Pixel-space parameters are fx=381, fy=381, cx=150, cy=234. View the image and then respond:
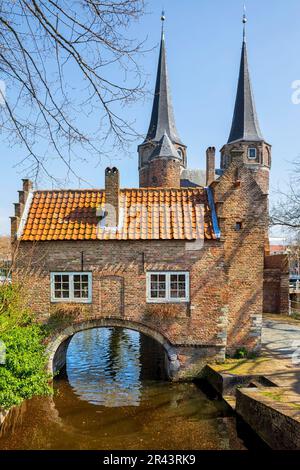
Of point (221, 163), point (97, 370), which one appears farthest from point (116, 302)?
point (221, 163)

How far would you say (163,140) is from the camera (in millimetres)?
35562

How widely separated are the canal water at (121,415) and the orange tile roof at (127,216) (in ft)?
17.0

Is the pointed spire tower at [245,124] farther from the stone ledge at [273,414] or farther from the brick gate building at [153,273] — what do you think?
the stone ledge at [273,414]

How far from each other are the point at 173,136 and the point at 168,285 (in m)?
27.1

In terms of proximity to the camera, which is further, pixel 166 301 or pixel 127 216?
pixel 127 216

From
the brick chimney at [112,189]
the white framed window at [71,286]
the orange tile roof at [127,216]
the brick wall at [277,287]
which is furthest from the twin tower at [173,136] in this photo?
the white framed window at [71,286]

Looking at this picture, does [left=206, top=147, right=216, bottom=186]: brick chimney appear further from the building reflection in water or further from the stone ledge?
the stone ledge

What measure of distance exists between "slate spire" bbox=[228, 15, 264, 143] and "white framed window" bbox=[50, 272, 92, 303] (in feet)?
94.6

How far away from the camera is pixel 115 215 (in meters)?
13.9

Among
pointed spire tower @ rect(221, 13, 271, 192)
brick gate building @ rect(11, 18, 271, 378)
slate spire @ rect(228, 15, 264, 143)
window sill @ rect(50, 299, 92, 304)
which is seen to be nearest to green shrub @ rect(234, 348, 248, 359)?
brick gate building @ rect(11, 18, 271, 378)

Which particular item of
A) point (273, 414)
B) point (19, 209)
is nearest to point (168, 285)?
point (273, 414)

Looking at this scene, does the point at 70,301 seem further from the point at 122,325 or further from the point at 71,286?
the point at 122,325

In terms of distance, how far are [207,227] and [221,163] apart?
33.6 m

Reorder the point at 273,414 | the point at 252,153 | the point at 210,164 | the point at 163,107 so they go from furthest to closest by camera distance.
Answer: the point at 252,153, the point at 163,107, the point at 210,164, the point at 273,414
